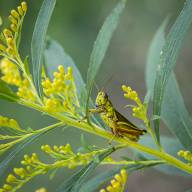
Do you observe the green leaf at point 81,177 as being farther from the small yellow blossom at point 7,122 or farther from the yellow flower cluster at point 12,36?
the yellow flower cluster at point 12,36

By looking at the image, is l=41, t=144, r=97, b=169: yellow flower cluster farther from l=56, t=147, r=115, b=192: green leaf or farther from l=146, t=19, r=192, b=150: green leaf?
l=146, t=19, r=192, b=150: green leaf

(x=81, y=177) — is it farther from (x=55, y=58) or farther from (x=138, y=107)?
(x=55, y=58)

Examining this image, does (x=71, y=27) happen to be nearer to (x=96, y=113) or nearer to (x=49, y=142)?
(x=49, y=142)

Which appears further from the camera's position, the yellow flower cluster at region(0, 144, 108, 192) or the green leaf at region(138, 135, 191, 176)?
the green leaf at region(138, 135, 191, 176)

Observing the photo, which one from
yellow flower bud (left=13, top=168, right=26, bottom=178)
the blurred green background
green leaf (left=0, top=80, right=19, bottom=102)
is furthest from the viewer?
the blurred green background

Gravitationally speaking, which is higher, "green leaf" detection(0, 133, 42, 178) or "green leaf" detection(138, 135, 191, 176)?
"green leaf" detection(0, 133, 42, 178)

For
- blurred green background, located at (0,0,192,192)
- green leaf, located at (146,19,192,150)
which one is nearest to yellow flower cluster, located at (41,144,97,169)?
green leaf, located at (146,19,192,150)
